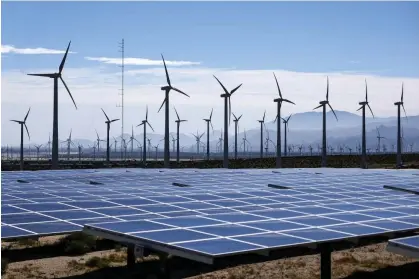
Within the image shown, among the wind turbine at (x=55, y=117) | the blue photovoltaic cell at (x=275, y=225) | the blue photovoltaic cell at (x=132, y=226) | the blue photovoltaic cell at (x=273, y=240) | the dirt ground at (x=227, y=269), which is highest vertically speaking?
the wind turbine at (x=55, y=117)

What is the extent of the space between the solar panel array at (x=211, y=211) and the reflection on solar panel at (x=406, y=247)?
2.64m

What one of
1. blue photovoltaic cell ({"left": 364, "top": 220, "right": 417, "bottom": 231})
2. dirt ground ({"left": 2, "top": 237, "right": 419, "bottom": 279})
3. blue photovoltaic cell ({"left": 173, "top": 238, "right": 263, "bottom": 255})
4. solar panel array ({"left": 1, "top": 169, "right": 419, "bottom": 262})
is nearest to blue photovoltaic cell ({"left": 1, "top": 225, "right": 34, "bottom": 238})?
solar panel array ({"left": 1, "top": 169, "right": 419, "bottom": 262})

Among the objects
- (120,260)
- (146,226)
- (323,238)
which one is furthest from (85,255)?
(323,238)

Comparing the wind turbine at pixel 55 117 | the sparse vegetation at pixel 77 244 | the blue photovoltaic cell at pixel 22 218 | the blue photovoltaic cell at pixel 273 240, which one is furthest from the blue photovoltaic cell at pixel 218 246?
the wind turbine at pixel 55 117

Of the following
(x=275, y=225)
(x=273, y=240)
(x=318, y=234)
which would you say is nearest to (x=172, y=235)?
(x=273, y=240)

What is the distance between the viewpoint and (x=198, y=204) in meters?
30.9

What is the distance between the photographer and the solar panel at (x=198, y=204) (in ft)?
83.1

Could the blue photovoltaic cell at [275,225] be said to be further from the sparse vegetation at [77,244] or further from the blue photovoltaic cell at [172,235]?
the sparse vegetation at [77,244]

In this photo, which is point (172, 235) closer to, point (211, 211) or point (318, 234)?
point (318, 234)

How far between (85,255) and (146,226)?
1365cm

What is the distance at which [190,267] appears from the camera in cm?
3109

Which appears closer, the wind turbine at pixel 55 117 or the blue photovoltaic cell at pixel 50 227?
the blue photovoltaic cell at pixel 50 227

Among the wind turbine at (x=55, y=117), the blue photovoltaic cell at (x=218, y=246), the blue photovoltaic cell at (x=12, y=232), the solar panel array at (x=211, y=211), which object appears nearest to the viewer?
the blue photovoltaic cell at (x=218, y=246)

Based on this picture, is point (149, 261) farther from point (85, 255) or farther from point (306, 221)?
point (306, 221)
